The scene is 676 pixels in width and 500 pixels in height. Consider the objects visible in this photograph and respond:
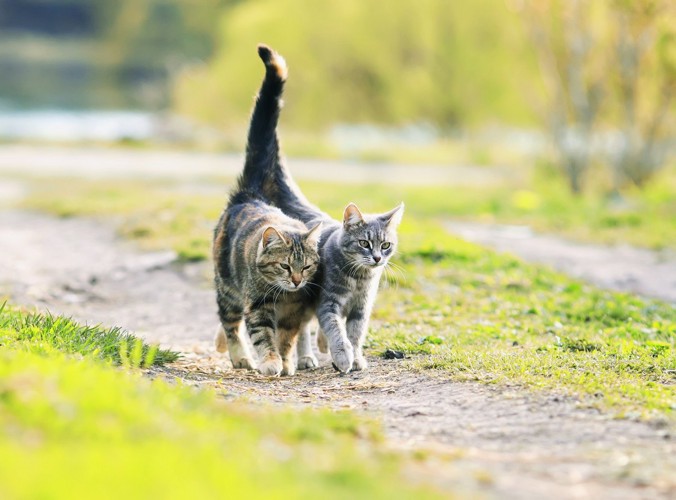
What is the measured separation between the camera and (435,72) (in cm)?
3447

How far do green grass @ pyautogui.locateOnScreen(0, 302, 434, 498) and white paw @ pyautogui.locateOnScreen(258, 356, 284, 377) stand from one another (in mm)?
1748

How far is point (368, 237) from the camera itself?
679cm

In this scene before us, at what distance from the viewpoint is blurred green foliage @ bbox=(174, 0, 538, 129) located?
Result: 33375 mm

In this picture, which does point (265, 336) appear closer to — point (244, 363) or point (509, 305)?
point (244, 363)

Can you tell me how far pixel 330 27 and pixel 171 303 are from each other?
2600cm

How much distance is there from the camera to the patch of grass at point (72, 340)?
5762 millimetres

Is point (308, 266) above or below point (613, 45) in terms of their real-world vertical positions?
below

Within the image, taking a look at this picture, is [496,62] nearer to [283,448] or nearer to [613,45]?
[613,45]

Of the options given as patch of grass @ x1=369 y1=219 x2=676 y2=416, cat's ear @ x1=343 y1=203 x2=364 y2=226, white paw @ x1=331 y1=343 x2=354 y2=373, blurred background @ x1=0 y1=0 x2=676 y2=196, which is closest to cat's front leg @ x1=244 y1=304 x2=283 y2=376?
white paw @ x1=331 y1=343 x2=354 y2=373

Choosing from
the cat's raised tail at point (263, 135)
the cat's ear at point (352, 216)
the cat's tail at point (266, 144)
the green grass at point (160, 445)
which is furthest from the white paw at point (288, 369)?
the green grass at point (160, 445)

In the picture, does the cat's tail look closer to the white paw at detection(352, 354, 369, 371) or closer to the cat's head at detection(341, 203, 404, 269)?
the cat's head at detection(341, 203, 404, 269)

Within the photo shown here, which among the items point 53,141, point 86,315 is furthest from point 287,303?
point 53,141

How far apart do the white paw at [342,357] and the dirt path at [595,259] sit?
4.51 m

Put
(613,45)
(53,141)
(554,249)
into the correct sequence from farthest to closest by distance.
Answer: (53,141), (613,45), (554,249)
